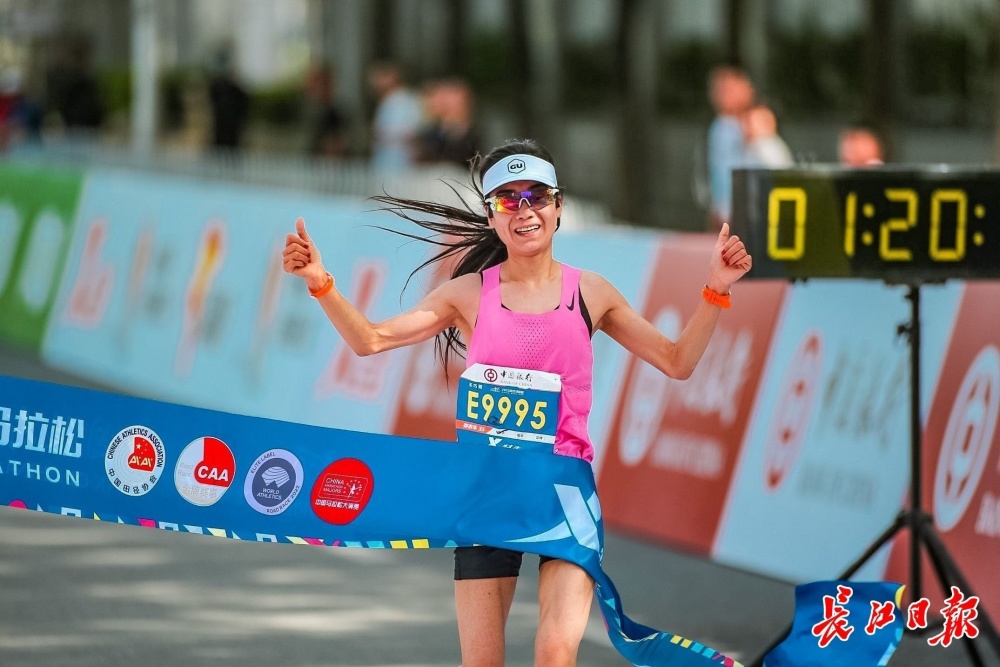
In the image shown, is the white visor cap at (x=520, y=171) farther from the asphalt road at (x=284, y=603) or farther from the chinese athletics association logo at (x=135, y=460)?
the asphalt road at (x=284, y=603)

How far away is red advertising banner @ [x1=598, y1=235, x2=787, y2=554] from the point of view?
991cm

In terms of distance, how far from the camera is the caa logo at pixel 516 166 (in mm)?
5949

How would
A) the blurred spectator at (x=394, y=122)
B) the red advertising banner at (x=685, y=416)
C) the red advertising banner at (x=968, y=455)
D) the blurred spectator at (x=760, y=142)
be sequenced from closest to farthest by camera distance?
1. the red advertising banner at (x=968, y=455)
2. the red advertising banner at (x=685, y=416)
3. the blurred spectator at (x=760, y=142)
4. the blurred spectator at (x=394, y=122)

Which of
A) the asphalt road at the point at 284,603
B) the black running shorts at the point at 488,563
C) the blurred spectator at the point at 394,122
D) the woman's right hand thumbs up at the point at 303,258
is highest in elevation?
the blurred spectator at the point at 394,122

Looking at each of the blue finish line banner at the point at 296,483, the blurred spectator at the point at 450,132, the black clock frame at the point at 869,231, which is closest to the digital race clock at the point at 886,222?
the black clock frame at the point at 869,231

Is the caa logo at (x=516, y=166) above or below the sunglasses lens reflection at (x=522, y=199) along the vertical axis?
above

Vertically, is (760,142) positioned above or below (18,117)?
below

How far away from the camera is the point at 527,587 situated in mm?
9516

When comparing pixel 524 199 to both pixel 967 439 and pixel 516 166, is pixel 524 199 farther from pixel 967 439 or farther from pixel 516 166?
pixel 967 439

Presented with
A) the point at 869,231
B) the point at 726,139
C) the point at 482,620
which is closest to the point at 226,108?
the point at 726,139

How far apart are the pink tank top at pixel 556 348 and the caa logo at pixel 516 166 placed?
1.25 feet

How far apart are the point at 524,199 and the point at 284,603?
3600mm

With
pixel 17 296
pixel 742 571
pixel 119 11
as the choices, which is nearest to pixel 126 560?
pixel 742 571

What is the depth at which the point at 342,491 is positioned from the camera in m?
6.23
